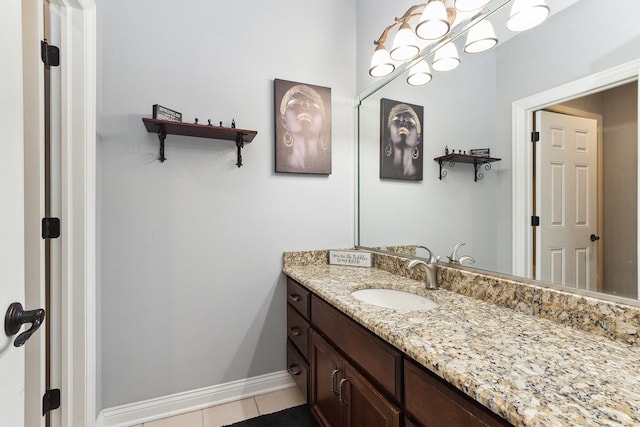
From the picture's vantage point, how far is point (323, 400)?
4.59 feet

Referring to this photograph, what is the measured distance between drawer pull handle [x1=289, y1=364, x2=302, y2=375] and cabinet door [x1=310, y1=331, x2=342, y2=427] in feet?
0.69

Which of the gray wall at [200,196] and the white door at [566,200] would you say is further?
the gray wall at [200,196]

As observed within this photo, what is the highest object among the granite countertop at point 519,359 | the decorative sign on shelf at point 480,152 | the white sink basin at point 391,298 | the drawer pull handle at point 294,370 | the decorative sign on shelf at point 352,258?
the decorative sign on shelf at point 480,152

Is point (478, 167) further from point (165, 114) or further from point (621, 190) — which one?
point (165, 114)

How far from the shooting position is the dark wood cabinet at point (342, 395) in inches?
37.2

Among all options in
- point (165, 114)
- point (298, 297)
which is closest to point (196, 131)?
point (165, 114)

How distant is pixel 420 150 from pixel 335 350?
4.06ft

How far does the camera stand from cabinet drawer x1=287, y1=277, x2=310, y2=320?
158 cm

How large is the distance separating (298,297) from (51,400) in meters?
1.16

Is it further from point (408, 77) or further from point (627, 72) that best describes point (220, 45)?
point (627, 72)

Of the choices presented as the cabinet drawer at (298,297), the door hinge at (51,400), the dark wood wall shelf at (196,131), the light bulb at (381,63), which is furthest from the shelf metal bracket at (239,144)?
the door hinge at (51,400)

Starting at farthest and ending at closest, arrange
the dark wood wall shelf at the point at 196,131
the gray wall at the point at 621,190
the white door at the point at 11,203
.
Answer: the dark wood wall shelf at the point at 196,131
the gray wall at the point at 621,190
the white door at the point at 11,203

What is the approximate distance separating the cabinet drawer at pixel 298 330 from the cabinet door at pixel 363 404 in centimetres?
43

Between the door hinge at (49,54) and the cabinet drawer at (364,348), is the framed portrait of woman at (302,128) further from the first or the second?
the door hinge at (49,54)
